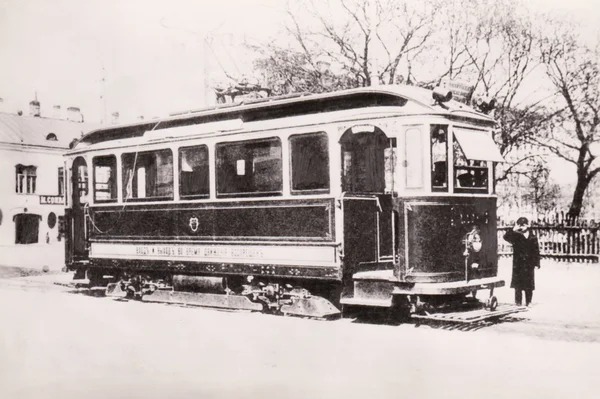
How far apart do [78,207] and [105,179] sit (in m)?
0.72

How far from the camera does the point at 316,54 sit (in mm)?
12922

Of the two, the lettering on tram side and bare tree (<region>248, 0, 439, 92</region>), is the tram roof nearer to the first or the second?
bare tree (<region>248, 0, 439, 92</region>)

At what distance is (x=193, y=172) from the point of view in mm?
8867

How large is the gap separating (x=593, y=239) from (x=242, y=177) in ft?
15.4

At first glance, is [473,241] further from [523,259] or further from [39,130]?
[39,130]

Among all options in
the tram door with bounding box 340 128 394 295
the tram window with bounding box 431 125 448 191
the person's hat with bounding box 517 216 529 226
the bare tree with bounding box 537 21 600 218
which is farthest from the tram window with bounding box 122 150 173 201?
the bare tree with bounding box 537 21 600 218

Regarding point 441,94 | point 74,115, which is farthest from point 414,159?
point 74,115

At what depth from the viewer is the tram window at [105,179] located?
389 inches

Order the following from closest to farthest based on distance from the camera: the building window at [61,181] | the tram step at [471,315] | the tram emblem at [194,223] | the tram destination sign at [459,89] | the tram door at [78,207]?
the tram step at [471,315] < the tram destination sign at [459,89] < the tram emblem at [194,223] < the tram door at [78,207] < the building window at [61,181]

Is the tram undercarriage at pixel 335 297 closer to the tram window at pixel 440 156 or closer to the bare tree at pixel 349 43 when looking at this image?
the tram window at pixel 440 156

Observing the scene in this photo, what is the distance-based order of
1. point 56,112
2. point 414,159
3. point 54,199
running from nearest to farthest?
1. point 414,159
2. point 56,112
3. point 54,199

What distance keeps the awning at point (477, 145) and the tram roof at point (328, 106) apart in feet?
0.51

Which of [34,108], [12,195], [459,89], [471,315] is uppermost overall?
[459,89]

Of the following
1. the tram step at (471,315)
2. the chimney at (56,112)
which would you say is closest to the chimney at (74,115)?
the chimney at (56,112)
